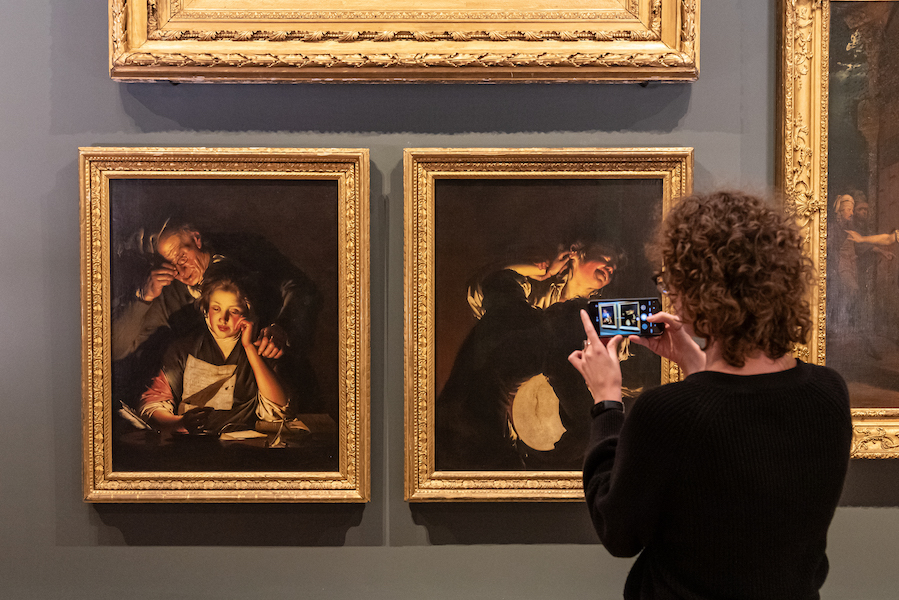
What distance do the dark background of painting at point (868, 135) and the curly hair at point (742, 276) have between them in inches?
49.4

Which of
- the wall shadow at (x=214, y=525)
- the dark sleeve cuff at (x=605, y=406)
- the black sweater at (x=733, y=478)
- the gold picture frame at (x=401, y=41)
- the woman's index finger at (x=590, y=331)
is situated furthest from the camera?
the wall shadow at (x=214, y=525)

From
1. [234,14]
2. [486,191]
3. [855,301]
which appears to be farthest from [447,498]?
[234,14]

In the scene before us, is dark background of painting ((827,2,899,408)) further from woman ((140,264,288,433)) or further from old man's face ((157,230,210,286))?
old man's face ((157,230,210,286))

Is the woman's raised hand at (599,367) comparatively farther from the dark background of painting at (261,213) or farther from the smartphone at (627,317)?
the dark background of painting at (261,213)

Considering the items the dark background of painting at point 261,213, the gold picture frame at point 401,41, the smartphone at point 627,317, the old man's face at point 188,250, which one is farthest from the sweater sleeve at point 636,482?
the old man's face at point 188,250

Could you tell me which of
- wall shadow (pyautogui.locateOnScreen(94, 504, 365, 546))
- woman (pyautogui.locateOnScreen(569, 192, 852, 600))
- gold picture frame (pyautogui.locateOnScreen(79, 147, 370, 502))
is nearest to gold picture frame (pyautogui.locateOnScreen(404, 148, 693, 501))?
gold picture frame (pyautogui.locateOnScreen(79, 147, 370, 502))

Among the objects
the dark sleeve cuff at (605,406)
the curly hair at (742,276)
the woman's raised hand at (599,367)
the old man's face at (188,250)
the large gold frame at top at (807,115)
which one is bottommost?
the dark sleeve cuff at (605,406)

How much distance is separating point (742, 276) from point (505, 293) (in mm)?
1079

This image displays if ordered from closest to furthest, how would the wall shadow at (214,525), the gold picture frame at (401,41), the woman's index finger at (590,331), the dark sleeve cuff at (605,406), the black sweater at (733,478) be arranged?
the black sweater at (733,478)
the dark sleeve cuff at (605,406)
the woman's index finger at (590,331)
the gold picture frame at (401,41)
the wall shadow at (214,525)

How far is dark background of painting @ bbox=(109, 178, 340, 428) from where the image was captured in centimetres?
216

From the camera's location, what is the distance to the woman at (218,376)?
2172 millimetres

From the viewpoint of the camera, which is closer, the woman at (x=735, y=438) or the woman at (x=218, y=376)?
the woman at (x=735, y=438)

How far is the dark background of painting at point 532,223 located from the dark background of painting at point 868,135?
28.5 inches

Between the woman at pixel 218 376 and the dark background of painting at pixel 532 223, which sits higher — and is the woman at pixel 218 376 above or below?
below
